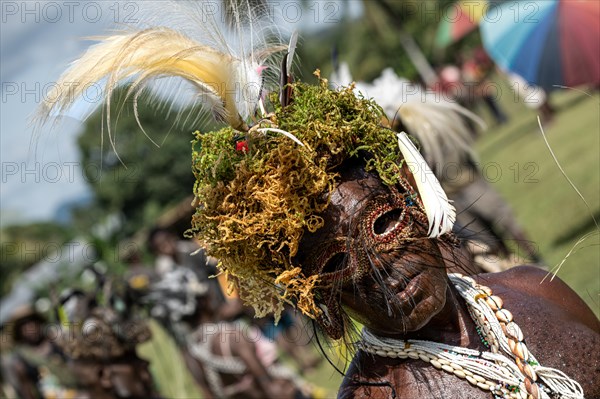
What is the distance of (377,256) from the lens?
2.56 metres

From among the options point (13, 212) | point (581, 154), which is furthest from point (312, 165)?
point (13, 212)

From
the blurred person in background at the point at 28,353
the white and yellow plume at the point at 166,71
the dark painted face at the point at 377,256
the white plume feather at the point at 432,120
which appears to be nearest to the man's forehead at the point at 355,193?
the dark painted face at the point at 377,256

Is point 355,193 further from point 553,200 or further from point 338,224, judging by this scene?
point 553,200

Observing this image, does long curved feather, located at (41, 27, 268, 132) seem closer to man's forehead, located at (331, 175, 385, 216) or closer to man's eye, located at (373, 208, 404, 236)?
man's forehead, located at (331, 175, 385, 216)

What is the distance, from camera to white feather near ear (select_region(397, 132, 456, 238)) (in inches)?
101

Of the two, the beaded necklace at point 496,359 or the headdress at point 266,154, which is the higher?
the headdress at point 266,154

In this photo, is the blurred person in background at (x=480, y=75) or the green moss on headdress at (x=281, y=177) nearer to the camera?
the green moss on headdress at (x=281, y=177)

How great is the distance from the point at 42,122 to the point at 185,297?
7449 mm

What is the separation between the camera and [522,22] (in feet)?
31.7

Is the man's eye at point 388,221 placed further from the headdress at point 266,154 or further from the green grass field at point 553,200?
the green grass field at point 553,200

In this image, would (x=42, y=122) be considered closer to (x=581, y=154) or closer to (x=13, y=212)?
(x=581, y=154)

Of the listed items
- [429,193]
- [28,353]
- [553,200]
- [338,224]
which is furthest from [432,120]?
[28,353]

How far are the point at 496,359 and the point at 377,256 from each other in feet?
1.88

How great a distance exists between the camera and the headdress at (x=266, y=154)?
2.54 metres
